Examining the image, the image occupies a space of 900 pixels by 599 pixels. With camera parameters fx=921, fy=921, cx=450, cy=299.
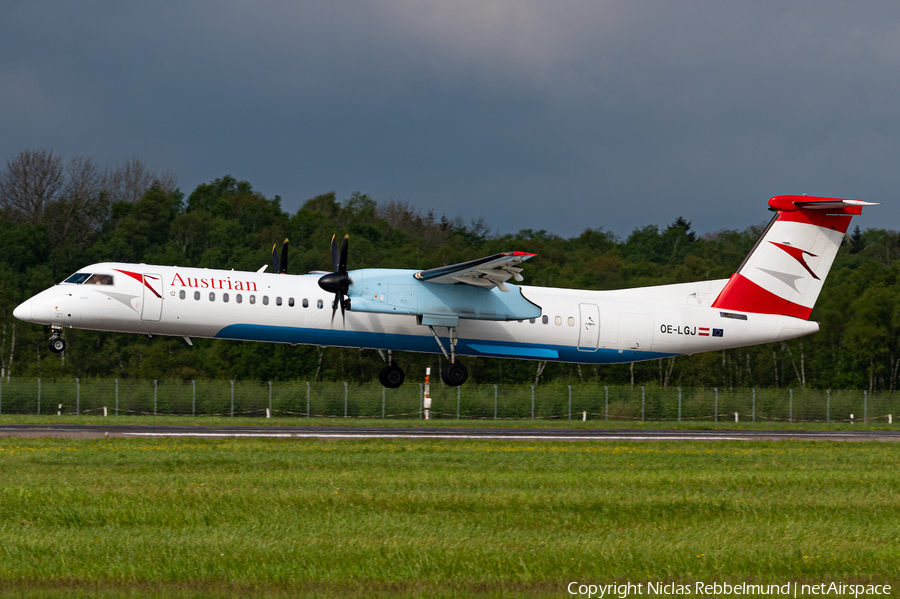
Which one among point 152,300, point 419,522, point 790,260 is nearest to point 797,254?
point 790,260

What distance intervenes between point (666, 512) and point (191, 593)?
991 centimetres

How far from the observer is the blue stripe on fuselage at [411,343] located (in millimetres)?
28906

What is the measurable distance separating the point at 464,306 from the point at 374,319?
10.1ft

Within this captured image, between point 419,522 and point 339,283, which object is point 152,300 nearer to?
point 339,283

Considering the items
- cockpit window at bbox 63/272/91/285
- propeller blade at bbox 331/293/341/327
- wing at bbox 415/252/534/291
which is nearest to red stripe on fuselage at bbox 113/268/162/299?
cockpit window at bbox 63/272/91/285

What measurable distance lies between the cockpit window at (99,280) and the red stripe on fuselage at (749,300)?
2055 cm

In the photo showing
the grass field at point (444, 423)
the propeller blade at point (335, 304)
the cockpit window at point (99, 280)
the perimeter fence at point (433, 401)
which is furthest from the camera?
the perimeter fence at point (433, 401)

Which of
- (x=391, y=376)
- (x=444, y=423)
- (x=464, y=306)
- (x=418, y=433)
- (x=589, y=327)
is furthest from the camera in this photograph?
(x=444, y=423)

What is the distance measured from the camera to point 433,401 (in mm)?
55281

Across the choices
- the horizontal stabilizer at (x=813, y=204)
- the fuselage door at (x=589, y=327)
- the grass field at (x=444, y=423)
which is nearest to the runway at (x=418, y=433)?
the grass field at (x=444, y=423)

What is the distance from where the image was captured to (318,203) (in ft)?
365

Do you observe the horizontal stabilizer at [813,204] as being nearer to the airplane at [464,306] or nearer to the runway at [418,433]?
the airplane at [464,306]

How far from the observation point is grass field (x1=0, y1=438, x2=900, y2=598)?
39.9 feet

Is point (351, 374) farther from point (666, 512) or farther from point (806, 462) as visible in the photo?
point (666, 512)
